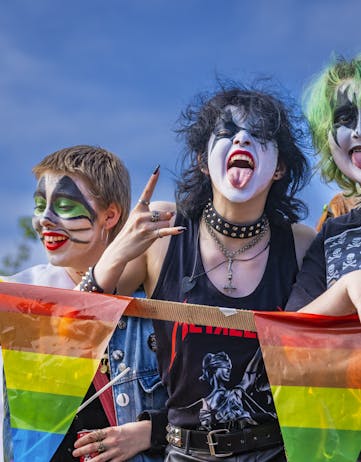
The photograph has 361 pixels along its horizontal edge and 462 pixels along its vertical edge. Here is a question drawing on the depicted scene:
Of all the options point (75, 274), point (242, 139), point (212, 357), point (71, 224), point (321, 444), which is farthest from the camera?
point (75, 274)

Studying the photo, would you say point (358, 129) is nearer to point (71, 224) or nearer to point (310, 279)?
point (310, 279)

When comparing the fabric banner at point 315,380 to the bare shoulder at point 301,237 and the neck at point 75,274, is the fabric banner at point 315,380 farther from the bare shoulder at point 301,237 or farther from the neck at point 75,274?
the neck at point 75,274

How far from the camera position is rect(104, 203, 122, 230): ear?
3594 mm

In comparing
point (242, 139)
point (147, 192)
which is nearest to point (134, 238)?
point (147, 192)

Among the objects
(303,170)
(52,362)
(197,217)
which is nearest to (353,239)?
(303,170)

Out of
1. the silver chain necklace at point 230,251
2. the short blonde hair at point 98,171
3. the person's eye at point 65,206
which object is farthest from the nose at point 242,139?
the person's eye at point 65,206

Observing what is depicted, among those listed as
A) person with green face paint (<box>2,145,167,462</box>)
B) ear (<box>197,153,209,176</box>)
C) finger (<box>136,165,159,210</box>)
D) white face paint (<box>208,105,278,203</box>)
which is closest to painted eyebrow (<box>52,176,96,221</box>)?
person with green face paint (<box>2,145,167,462</box>)

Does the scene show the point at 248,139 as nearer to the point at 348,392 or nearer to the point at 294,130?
A: the point at 294,130

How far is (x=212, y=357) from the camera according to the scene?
2715mm

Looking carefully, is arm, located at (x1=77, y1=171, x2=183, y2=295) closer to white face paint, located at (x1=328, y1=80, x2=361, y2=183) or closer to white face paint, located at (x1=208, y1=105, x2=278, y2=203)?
white face paint, located at (x1=208, y1=105, x2=278, y2=203)

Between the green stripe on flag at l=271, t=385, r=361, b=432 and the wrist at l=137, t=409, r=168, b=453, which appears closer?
the green stripe on flag at l=271, t=385, r=361, b=432

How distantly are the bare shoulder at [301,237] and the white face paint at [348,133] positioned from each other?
294 mm

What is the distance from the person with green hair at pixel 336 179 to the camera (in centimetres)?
256

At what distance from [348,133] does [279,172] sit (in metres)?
0.34
